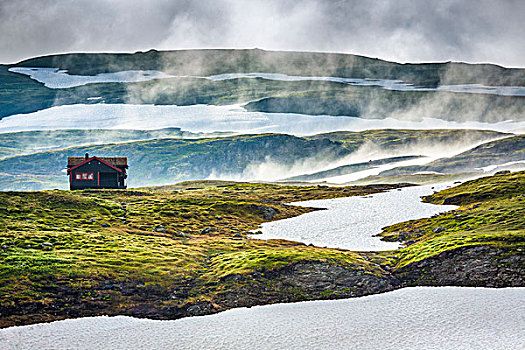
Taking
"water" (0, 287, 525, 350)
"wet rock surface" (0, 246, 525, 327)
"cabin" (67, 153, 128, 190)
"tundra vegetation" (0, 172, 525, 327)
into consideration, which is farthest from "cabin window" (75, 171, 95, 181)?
"water" (0, 287, 525, 350)

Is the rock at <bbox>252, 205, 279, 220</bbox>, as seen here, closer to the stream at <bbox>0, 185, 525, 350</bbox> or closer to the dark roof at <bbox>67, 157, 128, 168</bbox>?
the dark roof at <bbox>67, 157, 128, 168</bbox>

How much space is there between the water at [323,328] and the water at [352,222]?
21.7 meters

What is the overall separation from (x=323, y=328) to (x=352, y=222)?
50148 mm

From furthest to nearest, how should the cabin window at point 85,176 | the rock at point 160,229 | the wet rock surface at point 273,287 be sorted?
the cabin window at point 85,176 → the rock at point 160,229 → the wet rock surface at point 273,287

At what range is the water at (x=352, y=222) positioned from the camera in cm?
6531

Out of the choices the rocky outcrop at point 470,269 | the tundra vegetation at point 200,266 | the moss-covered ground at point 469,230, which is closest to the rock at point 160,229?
the tundra vegetation at point 200,266

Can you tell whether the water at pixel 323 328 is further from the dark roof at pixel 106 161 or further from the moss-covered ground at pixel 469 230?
the dark roof at pixel 106 161

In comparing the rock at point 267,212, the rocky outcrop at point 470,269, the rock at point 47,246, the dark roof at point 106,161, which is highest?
the dark roof at point 106,161

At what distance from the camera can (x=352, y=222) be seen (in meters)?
82.4

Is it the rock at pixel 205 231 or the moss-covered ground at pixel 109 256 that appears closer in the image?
the moss-covered ground at pixel 109 256

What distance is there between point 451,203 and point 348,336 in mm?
65917

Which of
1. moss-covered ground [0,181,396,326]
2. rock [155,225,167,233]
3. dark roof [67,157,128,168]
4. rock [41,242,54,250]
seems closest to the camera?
moss-covered ground [0,181,396,326]

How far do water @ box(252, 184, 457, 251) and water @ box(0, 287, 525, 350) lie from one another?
2174 cm

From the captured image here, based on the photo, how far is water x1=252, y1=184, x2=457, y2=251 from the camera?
65312mm
